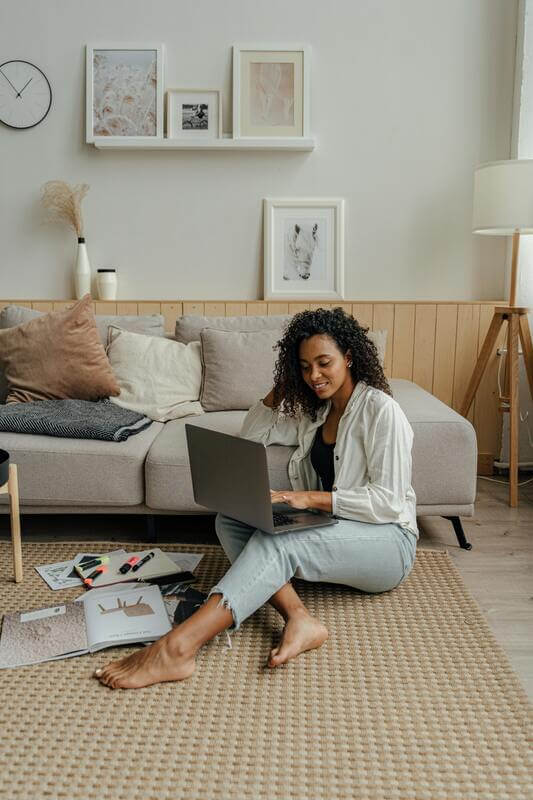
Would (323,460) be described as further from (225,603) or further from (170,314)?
(170,314)

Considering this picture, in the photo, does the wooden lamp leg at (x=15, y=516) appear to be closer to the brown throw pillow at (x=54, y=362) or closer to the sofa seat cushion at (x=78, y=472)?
the sofa seat cushion at (x=78, y=472)

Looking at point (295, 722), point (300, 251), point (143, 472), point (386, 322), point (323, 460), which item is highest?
point (300, 251)

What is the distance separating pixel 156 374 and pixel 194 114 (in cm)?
132

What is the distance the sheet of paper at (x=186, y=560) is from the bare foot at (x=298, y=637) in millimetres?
565

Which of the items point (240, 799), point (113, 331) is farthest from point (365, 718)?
point (113, 331)

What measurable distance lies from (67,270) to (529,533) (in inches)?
96.7

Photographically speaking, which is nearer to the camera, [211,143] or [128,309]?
[211,143]

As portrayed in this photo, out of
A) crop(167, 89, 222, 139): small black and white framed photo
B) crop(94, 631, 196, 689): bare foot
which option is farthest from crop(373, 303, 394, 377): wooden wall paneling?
crop(94, 631, 196, 689): bare foot

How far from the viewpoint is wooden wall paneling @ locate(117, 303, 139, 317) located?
3660mm


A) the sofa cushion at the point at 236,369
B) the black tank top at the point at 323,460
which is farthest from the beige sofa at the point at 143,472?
the sofa cushion at the point at 236,369

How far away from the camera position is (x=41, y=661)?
195 centimetres

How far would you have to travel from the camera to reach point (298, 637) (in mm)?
1967

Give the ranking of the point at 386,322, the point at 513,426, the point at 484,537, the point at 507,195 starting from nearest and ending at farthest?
1. the point at 484,537
2. the point at 507,195
3. the point at 513,426
4. the point at 386,322

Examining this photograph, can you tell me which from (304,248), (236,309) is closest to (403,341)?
(304,248)
